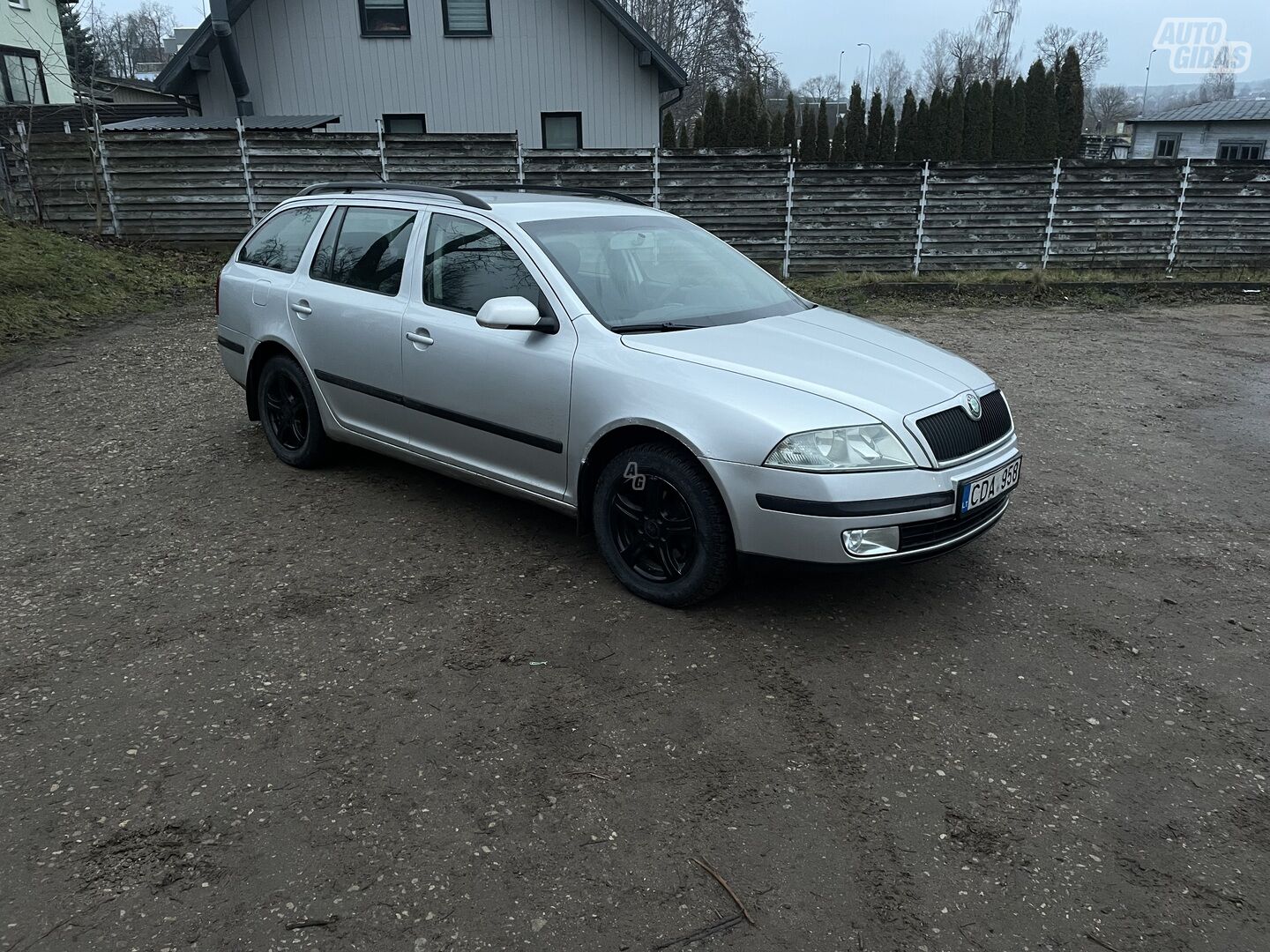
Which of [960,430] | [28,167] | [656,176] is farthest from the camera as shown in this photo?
[656,176]

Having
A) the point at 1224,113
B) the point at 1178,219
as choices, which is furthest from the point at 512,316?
the point at 1224,113

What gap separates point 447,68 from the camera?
62.7 feet

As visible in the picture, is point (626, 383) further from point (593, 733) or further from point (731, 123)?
point (731, 123)

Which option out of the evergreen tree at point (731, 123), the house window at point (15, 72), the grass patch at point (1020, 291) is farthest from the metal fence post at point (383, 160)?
the house window at point (15, 72)

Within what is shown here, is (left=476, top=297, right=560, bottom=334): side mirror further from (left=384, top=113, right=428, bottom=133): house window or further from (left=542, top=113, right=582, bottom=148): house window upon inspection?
(left=384, top=113, right=428, bottom=133): house window

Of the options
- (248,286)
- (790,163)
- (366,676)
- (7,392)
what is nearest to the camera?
(366,676)

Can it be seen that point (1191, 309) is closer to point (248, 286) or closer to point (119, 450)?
point (248, 286)

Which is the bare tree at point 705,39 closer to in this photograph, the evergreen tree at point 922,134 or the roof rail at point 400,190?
the evergreen tree at point 922,134

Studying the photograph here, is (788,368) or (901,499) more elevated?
(788,368)

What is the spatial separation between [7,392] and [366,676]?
610 cm

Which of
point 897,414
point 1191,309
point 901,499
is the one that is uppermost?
point 897,414

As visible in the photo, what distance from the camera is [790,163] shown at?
14.2m

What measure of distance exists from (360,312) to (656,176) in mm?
10012

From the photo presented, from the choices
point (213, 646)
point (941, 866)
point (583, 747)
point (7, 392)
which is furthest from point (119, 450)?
point (941, 866)
